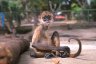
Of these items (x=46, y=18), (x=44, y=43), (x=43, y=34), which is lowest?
(x=44, y=43)

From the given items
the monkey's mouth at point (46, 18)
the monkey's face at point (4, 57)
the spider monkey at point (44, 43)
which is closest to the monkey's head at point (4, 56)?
the monkey's face at point (4, 57)

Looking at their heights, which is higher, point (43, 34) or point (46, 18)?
point (46, 18)

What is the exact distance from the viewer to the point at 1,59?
6.37 metres

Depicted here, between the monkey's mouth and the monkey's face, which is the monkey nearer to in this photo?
the monkey's mouth

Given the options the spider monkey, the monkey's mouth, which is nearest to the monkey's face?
the spider monkey

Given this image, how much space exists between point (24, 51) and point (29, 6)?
23181 millimetres

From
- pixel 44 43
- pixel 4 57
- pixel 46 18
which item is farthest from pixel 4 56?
pixel 46 18

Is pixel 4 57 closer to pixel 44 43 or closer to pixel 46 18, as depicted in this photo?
pixel 44 43

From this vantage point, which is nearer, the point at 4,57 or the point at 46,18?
the point at 4,57

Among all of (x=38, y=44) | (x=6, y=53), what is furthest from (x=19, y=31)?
(x=6, y=53)

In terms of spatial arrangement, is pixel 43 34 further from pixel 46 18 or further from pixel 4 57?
pixel 4 57

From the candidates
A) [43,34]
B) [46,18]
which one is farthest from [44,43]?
[46,18]

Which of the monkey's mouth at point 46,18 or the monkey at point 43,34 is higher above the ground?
the monkey's mouth at point 46,18

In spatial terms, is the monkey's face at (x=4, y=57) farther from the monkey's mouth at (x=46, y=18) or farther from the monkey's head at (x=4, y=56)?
the monkey's mouth at (x=46, y=18)
